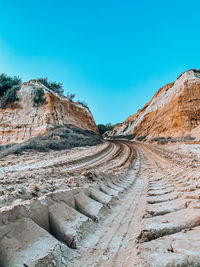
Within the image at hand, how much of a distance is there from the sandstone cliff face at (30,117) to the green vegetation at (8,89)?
0.57m

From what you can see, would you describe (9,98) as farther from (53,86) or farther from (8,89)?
(53,86)

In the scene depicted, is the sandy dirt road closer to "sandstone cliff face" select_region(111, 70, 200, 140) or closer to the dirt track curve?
the dirt track curve

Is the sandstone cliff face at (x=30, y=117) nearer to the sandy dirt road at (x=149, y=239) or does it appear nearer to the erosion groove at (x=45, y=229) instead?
the erosion groove at (x=45, y=229)

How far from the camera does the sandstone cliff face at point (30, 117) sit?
45.7ft

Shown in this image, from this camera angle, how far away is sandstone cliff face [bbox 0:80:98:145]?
13.9 metres

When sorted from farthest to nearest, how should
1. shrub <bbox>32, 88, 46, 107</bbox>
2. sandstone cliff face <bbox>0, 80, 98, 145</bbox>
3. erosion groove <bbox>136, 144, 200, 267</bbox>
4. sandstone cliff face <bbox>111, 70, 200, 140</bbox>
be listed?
sandstone cliff face <bbox>111, 70, 200, 140</bbox> → shrub <bbox>32, 88, 46, 107</bbox> → sandstone cliff face <bbox>0, 80, 98, 145</bbox> → erosion groove <bbox>136, 144, 200, 267</bbox>

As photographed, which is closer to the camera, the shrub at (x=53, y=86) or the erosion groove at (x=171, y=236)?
the erosion groove at (x=171, y=236)

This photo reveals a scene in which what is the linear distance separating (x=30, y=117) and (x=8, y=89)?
550 cm

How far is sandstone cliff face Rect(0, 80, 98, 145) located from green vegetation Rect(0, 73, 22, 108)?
0.57 m

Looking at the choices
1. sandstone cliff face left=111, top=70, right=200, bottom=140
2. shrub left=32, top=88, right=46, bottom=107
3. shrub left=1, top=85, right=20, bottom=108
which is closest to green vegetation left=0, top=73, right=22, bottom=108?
shrub left=1, top=85, right=20, bottom=108

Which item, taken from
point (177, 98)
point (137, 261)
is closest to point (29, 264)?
point (137, 261)

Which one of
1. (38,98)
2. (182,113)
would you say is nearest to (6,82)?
(38,98)

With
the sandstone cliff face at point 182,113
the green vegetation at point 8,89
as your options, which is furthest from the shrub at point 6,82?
the sandstone cliff face at point 182,113

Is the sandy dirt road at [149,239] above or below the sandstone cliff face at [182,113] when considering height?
below
